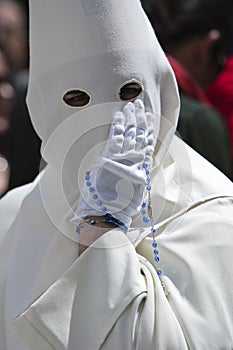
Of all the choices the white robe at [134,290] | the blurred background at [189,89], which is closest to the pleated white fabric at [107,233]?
the white robe at [134,290]

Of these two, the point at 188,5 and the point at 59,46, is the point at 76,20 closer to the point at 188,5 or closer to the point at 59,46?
the point at 59,46

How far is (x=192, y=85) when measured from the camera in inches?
185

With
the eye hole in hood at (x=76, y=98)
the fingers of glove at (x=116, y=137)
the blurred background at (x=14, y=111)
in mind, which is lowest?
the blurred background at (x=14, y=111)

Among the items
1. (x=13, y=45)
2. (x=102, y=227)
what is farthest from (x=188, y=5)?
(x=102, y=227)

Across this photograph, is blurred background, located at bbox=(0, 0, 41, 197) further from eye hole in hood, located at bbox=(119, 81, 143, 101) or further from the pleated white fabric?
eye hole in hood, located at bbox=(119, 81, 143, 101)

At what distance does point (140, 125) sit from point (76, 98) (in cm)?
21

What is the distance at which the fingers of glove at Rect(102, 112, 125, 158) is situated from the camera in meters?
2.79

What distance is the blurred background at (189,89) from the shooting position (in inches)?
175

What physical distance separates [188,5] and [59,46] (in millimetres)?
1907

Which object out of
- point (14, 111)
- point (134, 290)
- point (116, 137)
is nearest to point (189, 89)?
point (14, 111)

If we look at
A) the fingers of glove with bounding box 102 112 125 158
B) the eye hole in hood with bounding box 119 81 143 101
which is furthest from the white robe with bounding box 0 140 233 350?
the eye hole in hood with bounding box 119 81 143 101

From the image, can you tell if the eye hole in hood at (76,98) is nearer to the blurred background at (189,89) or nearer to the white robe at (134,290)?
the white robe at (134,290)

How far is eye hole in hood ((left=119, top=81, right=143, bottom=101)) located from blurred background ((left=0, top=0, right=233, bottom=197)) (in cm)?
152

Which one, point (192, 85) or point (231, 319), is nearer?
point (231, 319)
